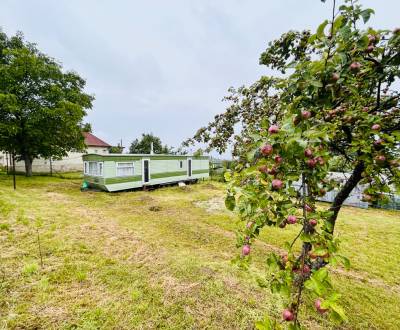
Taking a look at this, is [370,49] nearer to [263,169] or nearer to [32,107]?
[263,169]

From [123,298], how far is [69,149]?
15516 millimetres

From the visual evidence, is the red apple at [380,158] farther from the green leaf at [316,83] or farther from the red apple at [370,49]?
the green leaf at [316,83]

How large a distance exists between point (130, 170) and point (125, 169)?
14.1 inches

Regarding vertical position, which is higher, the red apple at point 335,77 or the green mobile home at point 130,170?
the red apple at point 335,77

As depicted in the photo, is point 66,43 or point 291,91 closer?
point 291,91

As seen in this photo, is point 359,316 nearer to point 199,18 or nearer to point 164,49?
point 199,18

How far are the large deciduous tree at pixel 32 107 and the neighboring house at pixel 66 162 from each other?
8.96 ft

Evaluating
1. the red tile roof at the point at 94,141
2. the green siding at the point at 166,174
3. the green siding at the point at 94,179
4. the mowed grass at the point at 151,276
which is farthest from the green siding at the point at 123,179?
the red tile roof at the point at 94,141

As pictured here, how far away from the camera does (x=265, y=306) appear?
277 centimetres

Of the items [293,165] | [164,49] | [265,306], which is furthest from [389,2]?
[164,49]

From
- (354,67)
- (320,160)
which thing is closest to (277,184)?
(320,160)

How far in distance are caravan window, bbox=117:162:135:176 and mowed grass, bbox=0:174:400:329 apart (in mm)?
4868

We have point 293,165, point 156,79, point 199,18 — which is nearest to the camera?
point 293,165

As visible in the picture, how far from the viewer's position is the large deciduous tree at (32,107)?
12.1 m
